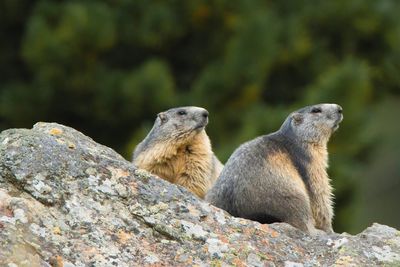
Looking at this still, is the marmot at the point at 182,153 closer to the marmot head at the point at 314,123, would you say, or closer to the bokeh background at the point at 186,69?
the marmot head at the point at 314,123

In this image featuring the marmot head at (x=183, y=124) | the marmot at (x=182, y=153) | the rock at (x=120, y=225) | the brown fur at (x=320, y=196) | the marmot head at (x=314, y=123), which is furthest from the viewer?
the marmot head at (x=183, y=124)

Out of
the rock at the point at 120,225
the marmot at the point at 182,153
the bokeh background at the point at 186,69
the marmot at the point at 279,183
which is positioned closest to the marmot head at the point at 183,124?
the marmot at the point at 182,153

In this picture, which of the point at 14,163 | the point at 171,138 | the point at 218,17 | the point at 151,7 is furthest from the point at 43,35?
the point at 14,163

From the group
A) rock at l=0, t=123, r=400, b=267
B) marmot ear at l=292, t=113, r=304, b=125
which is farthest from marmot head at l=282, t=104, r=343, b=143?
rock at l=0, t=123, r=400, b=267

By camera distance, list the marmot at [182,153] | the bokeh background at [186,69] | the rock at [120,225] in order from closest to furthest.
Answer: the rock at [120,225] < the marmot at [182,153] < the bokeh background at [186,69]

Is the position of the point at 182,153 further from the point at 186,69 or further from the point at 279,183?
the point at 186,69

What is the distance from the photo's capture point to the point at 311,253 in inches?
300

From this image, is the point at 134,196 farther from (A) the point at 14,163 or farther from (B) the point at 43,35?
(B) the point at 43,35

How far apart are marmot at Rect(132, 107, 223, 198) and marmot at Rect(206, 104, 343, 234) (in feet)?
3.96

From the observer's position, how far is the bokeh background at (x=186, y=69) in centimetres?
2403

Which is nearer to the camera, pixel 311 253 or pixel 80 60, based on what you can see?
pixel 311 253

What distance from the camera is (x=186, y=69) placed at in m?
27.5

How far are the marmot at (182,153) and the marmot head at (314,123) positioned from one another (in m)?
1.14

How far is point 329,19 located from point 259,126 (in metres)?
7.72
